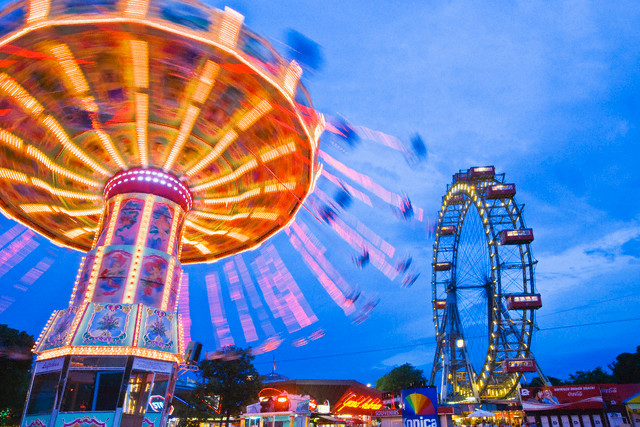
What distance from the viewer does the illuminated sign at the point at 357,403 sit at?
44.5 metres

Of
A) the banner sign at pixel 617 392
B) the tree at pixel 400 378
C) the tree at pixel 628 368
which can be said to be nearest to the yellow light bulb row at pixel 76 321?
the banner sign at pixel 617 392

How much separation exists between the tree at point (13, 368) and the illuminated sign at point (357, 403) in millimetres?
27756

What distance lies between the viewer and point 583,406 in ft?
64.5

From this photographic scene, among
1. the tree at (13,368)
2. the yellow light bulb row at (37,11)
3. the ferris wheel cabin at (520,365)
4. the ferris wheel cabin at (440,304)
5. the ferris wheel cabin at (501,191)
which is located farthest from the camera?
the ferris wheel cabin at (440,304)

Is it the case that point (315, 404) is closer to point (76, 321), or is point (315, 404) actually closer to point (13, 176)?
point (76, 321)

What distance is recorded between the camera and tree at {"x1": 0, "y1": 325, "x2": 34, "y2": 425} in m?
29.7

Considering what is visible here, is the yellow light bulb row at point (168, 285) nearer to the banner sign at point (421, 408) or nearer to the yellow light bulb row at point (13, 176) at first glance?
the yellow light bulb row at point (13, 176)

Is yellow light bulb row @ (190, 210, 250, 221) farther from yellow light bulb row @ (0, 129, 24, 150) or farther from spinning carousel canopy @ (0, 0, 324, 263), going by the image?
yellow light bulb row @ (0, 129, 24, 150)

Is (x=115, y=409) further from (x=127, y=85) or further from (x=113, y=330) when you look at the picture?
(x=127, y=85)

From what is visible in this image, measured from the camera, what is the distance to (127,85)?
1163 cm

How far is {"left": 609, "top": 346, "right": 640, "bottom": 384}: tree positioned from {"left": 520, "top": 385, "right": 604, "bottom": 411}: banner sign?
39.3 metres

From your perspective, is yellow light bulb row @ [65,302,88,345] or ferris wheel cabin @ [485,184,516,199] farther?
ferris wheel cabin @ [485,184,516,199]

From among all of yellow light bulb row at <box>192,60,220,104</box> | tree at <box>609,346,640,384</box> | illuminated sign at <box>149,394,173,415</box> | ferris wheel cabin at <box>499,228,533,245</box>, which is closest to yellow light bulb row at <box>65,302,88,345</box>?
illuminated sign at <box>149,394,173,415</box>

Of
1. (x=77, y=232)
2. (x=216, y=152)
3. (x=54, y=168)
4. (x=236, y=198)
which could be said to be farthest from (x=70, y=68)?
(x=77, y=232)
